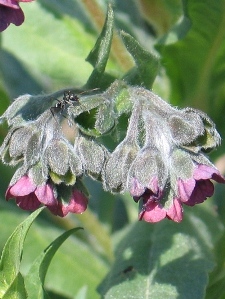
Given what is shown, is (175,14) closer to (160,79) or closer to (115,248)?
(160,79)

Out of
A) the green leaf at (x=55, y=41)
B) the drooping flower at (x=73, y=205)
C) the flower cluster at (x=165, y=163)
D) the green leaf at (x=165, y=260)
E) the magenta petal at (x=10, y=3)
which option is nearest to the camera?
the magenta petal at (x=10, y=3)

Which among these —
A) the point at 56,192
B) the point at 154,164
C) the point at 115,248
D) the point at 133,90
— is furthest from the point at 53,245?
the point at 115,248

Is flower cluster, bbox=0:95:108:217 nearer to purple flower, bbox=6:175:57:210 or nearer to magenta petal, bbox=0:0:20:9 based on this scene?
purple flower, bbox=6:175:57:210

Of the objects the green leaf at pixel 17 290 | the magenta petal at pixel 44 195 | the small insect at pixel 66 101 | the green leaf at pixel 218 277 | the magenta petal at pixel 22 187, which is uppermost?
the small insect at pixel 66 101

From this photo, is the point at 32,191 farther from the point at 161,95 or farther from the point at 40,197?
the point at 161,95

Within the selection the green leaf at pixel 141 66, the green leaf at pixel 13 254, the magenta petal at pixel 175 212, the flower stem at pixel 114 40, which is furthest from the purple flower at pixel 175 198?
the flower stem at pixel 114 40

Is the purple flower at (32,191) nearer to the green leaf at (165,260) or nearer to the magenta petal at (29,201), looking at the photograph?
the magenta petal at (29,201)

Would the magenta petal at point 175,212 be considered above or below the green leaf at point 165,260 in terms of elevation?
above
